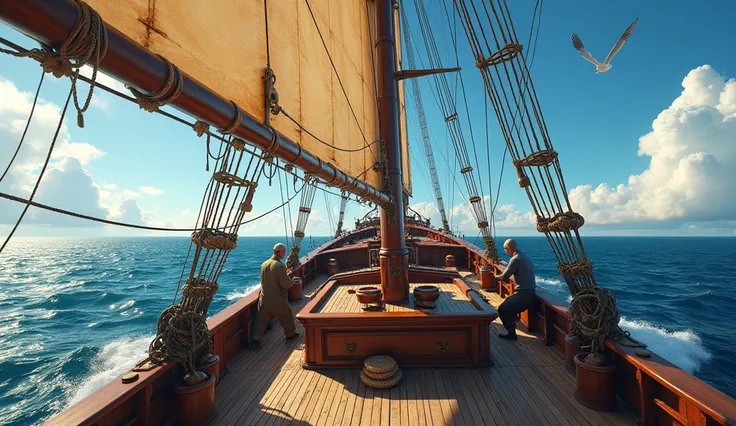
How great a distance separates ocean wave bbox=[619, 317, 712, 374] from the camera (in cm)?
1160

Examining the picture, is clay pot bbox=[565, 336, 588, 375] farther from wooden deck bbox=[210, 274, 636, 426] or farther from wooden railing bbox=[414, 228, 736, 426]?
wooden railing bbox=[414, 228, 736, 426]

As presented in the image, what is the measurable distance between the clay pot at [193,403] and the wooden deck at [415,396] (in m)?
0.16

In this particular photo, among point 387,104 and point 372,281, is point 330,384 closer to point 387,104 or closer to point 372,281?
point 372,281

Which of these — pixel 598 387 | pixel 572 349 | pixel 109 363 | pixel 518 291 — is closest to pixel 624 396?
pixel 598 387

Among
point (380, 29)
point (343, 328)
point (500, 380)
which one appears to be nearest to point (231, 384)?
point (343, 328)

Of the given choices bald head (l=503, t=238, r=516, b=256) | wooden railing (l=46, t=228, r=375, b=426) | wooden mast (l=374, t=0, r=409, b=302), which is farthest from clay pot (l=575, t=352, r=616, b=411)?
wooden railing (l=46, t=228, r=375, b=426)

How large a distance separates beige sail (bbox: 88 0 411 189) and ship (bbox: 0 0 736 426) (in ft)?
0.05

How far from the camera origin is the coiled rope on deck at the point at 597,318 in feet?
11.6

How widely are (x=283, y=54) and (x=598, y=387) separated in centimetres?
479

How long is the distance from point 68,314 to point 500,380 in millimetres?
22943

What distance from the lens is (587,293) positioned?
150 inches

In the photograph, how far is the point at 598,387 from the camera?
338 centimetres

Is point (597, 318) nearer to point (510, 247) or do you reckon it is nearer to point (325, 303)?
point (510, 247)

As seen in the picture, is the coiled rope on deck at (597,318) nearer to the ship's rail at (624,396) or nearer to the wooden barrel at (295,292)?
the ship's rail at (624,396)
